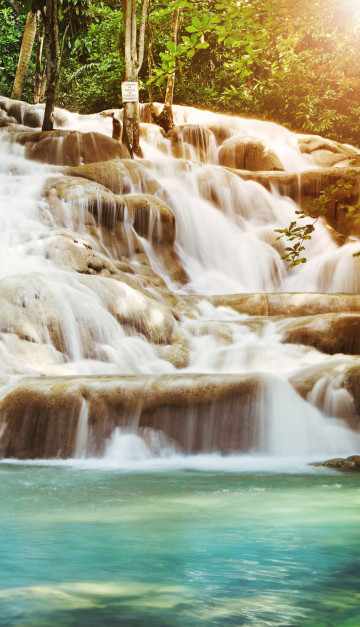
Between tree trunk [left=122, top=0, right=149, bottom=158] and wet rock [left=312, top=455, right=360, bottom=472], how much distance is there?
1289 centimetres

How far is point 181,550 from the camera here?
3.41 metres

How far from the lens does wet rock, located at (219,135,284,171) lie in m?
20.4

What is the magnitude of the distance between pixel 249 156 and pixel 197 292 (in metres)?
8.10

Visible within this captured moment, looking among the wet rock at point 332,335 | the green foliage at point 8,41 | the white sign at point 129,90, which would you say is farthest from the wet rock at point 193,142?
the green foliage at point 8,41

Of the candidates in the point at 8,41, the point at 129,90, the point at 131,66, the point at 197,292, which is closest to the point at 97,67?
the point at 8,41

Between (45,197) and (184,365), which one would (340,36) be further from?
(45,197)

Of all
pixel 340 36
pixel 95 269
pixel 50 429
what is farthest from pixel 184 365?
pixel 340 36

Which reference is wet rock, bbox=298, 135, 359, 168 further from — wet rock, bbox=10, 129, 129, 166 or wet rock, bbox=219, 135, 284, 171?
wet rock, bbox=10, 129, 129, 166

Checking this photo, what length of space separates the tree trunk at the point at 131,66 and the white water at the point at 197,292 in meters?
1.11

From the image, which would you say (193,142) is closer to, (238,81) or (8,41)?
(238,81)

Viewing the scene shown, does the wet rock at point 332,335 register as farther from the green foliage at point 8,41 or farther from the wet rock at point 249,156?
the green foliage at point 8,41

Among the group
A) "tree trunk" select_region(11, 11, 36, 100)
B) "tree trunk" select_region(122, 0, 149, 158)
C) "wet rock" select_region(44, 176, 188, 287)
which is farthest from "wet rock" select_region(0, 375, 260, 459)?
"tree trunk" select_region(11, 11, 36, 100)

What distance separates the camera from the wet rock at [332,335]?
9.66m

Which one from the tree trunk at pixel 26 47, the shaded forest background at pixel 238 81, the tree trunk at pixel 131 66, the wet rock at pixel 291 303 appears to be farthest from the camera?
the shaded forest background at pixel 238 81
